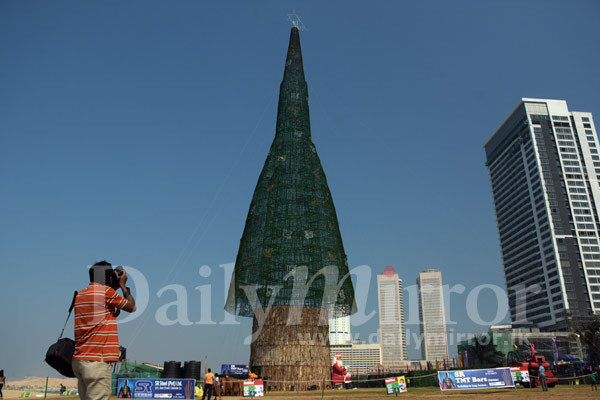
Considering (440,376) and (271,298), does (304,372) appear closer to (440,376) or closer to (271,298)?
(271,298)

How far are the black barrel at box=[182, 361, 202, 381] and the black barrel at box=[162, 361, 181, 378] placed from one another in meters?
0.55

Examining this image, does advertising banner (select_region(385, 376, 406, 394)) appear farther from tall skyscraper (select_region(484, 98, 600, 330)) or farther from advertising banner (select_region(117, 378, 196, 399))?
tall skyscraper (select_region(484, 98, 600, 330))

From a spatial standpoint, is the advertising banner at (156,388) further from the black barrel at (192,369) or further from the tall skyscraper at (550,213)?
the tall skyscraper at (550,213)

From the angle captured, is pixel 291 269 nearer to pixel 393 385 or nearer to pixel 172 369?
pixel 172 369

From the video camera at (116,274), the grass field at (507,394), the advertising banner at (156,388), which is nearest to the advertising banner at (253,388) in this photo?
the grass field at (507,394)

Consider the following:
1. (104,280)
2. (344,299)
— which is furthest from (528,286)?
(104,280)

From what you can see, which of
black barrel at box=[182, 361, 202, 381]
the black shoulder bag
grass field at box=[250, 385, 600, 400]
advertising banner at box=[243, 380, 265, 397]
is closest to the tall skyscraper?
black barrel at box=[182, 361, 202, 381]

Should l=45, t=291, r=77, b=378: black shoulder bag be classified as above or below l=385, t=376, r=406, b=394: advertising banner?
above

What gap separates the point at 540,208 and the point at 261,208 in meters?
117

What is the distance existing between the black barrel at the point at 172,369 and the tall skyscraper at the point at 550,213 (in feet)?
368

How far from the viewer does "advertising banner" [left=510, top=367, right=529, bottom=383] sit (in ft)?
71.2

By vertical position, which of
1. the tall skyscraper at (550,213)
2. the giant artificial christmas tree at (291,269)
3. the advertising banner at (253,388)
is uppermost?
the tall skyscraper at (550,213)

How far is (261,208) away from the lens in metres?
47.6

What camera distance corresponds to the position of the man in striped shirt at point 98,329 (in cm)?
476
